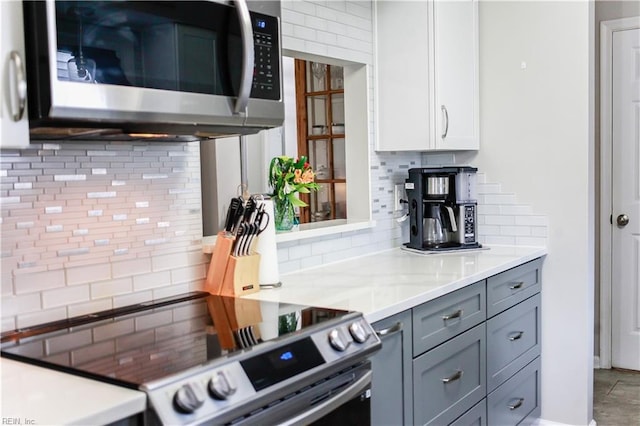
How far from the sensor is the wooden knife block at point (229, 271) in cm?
214

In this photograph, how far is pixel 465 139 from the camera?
3326 mm

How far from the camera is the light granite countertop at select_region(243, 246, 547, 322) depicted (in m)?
2.10

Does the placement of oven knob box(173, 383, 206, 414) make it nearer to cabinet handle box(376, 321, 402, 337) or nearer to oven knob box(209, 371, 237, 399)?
oven knob box(209, 371, 237, 399)

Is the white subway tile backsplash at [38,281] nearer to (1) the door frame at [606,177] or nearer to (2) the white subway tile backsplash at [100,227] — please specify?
(2) the white subway tile backsplash at [100,227]

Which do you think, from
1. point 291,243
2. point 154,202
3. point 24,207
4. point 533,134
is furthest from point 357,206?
point 24,207

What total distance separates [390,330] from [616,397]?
2319 mm

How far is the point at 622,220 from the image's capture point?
412 centimetres

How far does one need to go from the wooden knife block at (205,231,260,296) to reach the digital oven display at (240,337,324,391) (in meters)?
0.56

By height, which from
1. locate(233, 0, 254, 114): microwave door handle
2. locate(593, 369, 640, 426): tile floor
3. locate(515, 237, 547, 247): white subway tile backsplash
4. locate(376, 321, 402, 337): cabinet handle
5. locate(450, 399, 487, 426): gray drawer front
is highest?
locate(233, 0, 254, 114): microwave door handle

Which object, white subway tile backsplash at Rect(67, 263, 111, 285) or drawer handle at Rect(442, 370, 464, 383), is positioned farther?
drawer handle at Rect(442, 370, 464, 383)

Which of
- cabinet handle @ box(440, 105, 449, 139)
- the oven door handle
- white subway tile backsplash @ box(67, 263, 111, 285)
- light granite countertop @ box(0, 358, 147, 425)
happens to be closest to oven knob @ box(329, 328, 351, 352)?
the oven door handle

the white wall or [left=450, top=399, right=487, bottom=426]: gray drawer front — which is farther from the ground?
the white wall

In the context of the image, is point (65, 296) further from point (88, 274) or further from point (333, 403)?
point (333, 403)

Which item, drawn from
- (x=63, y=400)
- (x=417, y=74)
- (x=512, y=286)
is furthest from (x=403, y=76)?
(x=63, y=400)
